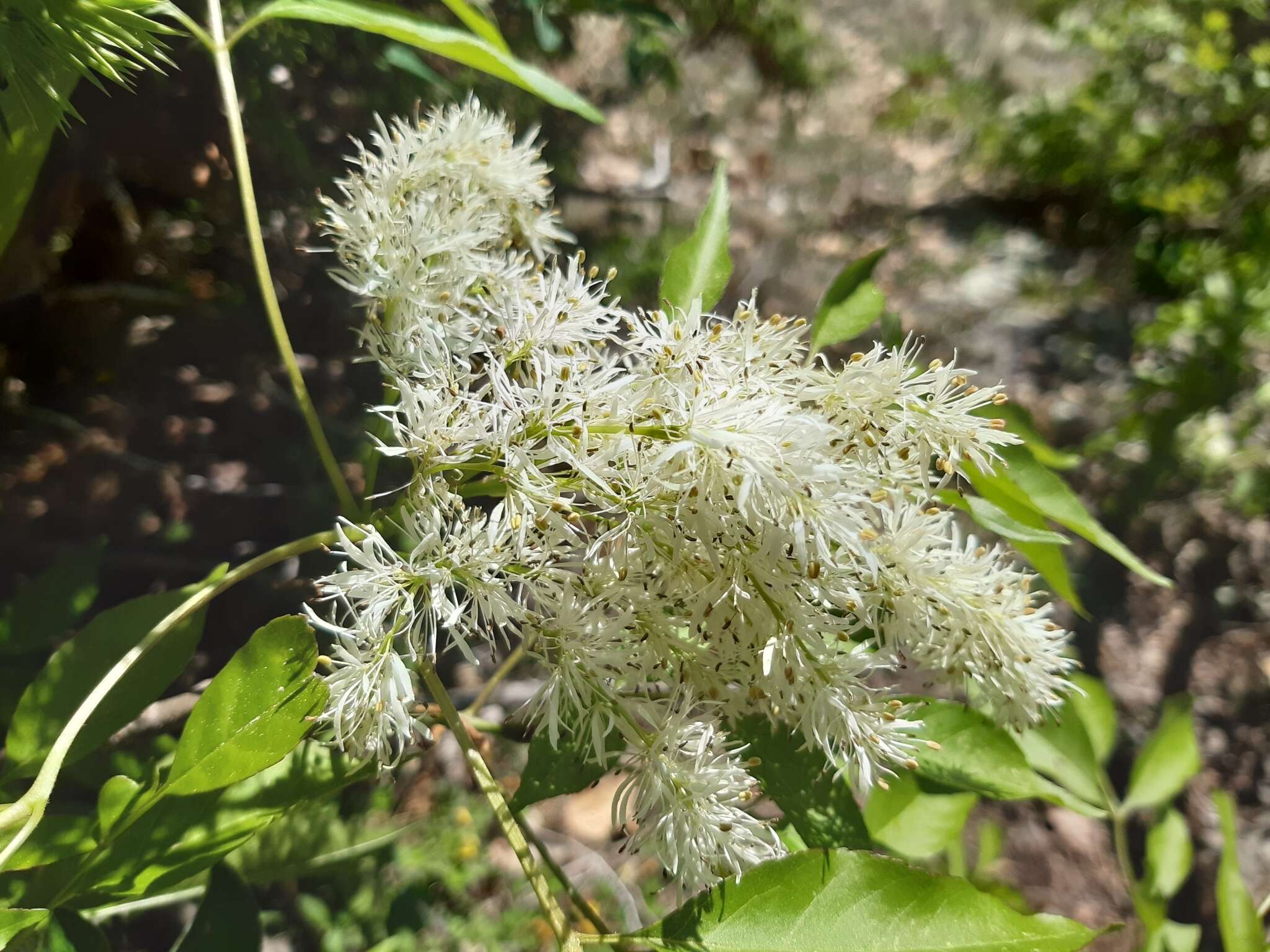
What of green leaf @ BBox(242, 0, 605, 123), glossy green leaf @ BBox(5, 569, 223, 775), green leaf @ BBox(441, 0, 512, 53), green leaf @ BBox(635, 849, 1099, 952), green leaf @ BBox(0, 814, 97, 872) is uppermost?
green leaf @ BBox(441, 0, 512, 53)

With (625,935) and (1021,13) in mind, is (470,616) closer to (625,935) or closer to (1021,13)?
(625,935)

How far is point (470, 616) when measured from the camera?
0.60m

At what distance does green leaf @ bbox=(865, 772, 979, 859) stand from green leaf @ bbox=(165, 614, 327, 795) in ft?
2.09

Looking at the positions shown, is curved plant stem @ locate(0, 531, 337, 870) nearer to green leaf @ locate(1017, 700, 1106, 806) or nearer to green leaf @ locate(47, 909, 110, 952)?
green leaf @ locate(47, 909, 110, 952)

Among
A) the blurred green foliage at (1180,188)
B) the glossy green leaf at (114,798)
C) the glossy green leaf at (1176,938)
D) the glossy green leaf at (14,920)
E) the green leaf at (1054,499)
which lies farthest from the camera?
the blurred green foliage at (1180,188)

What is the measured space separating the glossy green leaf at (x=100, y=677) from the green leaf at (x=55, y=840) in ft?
0.20

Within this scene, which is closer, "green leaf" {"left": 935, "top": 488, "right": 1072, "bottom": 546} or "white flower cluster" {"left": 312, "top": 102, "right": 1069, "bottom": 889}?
"white flower cluster" {"left": 312, "top": 102, "right": 1069, "bottom": 889}

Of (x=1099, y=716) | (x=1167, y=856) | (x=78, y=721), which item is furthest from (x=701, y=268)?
(x=1167, y=856)

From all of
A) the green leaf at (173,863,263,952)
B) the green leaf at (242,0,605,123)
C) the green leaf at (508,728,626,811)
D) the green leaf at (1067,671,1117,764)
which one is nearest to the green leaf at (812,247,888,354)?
the green leaf at (242,0,605,123)

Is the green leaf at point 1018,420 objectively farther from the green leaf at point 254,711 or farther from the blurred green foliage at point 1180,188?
the blurred green foliage at point 1180,188

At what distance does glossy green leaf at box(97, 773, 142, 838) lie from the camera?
0.62m

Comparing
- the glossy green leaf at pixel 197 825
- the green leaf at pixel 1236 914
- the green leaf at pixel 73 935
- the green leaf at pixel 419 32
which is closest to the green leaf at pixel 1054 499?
the green leaf at pixel 1236 914

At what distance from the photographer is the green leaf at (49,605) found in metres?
0.97

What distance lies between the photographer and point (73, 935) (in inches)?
26.5
